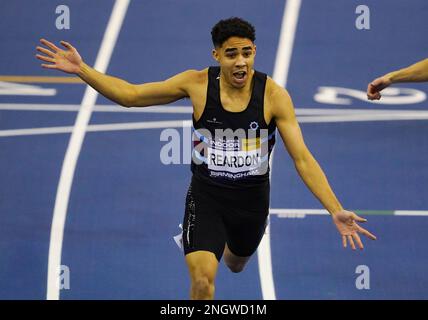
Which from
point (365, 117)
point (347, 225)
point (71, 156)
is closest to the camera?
point (347, 225)

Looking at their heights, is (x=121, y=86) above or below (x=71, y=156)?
below

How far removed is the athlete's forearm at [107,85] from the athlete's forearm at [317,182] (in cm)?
133

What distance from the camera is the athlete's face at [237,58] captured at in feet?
27.2

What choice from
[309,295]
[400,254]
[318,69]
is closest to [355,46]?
[318,69]

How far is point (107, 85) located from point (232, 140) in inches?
38.6

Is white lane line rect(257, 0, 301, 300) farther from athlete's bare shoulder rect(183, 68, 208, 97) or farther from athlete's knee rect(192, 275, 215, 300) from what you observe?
athlete's bare shoulder rect(183, 68, 208, 97)

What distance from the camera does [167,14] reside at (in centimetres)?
1430

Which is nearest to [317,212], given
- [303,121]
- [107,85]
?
[303,121]

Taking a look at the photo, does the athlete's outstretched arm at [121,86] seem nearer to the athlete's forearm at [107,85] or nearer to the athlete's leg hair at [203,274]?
the athlete's forearm at [107,85]

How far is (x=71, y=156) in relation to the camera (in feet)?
40.1

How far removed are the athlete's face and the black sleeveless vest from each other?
0.15 m

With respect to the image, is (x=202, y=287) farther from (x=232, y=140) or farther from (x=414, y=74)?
(x=414, y=74)

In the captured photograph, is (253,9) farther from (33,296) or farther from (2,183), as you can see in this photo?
(33,296)

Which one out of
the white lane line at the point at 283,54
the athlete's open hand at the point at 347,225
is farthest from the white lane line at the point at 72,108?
the athlete's open hand at the point at 347,225
